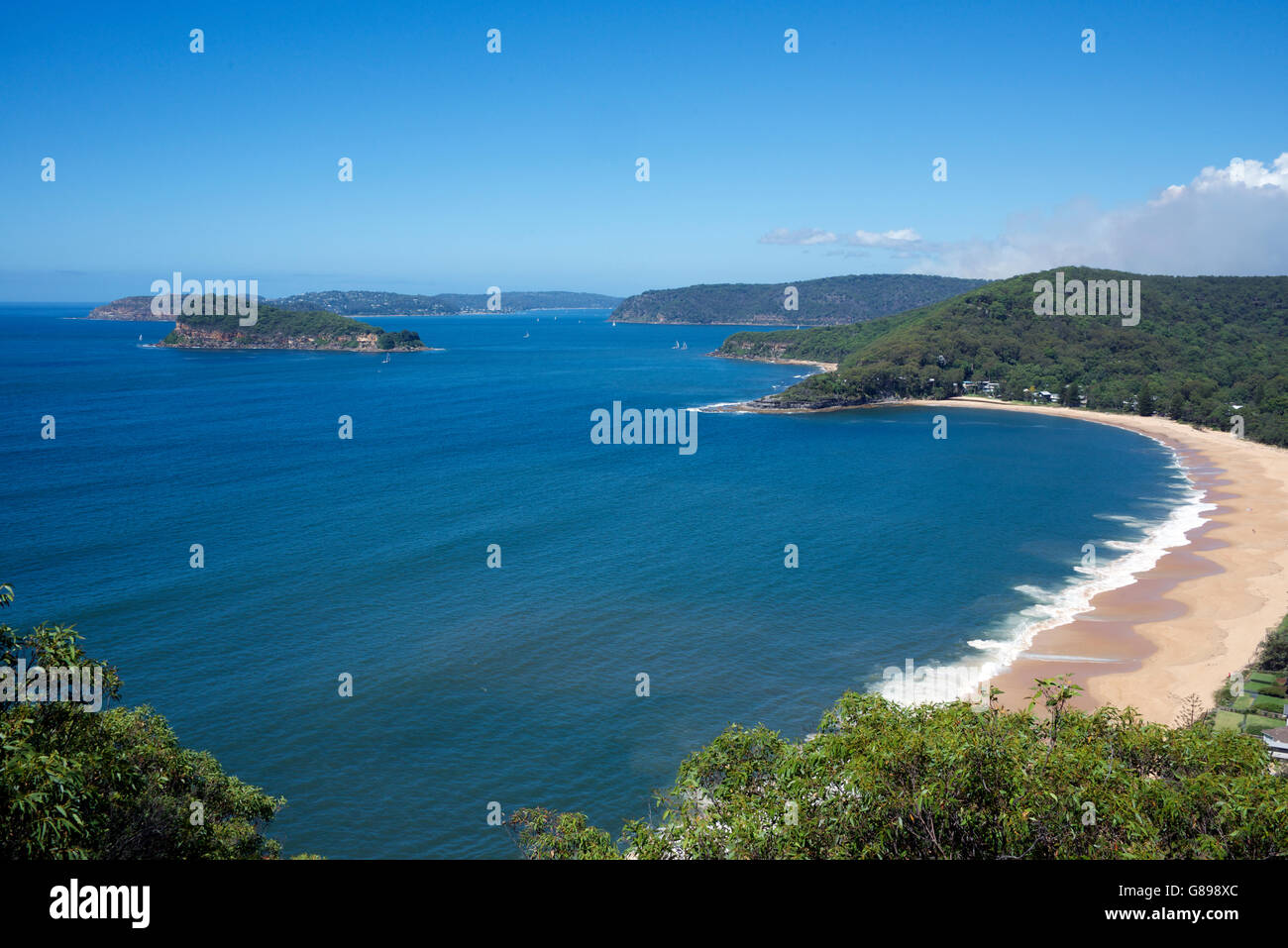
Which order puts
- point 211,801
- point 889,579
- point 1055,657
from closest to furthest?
1. point 211,801
2. point 1055,657
3. point 889,579

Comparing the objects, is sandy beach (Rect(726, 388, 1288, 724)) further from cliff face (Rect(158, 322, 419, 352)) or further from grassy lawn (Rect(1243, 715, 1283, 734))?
cliff face (Rect(158, 322, 419, 352))

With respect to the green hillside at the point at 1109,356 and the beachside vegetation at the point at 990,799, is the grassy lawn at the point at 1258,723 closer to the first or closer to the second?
the beachside vegetation at the point at 990,799

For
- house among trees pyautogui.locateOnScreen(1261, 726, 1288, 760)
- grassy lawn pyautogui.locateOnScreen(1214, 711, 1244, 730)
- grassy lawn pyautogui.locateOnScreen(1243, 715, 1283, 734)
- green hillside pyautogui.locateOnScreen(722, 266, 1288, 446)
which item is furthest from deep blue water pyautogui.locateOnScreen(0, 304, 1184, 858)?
green hillside pyautogui.locateOnScreen(722, 266, 1288, 446)

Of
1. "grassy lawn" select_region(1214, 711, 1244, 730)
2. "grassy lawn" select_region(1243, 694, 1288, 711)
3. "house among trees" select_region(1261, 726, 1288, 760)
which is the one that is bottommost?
"grassy lawn" select_region(1243, 694, 1288, 711)

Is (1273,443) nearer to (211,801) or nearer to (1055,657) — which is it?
(1055,657)

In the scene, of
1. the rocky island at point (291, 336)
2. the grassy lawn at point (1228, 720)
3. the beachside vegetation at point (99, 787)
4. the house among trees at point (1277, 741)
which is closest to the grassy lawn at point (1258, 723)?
the grassy lawn at point (1228, 720)
